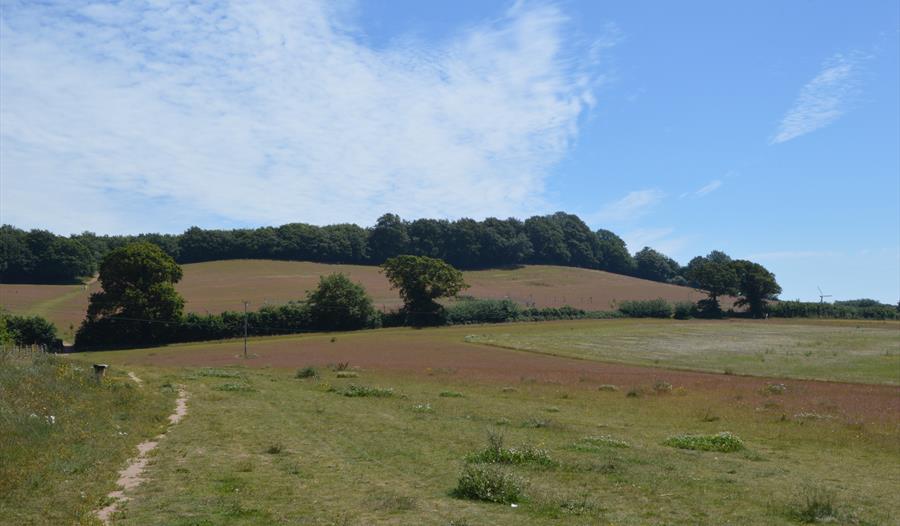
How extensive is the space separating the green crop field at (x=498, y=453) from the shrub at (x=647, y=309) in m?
86.4

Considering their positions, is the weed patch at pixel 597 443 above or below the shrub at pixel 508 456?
below

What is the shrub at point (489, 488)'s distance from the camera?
42.2ft

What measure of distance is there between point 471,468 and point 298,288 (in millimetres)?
116346

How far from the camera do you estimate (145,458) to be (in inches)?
644

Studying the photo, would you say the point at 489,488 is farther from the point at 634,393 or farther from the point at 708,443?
the point at 634,393

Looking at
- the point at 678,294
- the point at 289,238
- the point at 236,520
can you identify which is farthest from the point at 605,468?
the point at 289,238

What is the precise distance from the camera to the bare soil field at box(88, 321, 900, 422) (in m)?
38.9

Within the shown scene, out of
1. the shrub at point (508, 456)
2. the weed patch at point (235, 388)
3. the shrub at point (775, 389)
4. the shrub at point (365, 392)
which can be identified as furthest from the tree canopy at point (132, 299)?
the shrub at point (508, 456)

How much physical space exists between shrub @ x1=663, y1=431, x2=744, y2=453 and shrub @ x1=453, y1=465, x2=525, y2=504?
11173 millimetres

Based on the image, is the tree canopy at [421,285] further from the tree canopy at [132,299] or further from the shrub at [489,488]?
the shrub at [489,488]

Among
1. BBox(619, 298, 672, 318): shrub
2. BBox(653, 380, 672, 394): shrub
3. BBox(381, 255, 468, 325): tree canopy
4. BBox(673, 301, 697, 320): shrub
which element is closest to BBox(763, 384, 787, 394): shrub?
BBox(653, 380, 672, 394): shrub

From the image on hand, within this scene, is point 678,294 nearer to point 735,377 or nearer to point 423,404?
point 735,377

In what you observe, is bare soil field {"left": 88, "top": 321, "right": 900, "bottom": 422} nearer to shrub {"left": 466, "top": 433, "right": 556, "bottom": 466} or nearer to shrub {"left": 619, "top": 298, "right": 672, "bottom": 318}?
shrub {"left": 466, "top": 433, "right": 556, "bottom": 466}

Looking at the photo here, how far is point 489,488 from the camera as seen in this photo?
42.6ft
